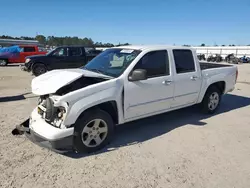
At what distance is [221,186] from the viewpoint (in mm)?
3086

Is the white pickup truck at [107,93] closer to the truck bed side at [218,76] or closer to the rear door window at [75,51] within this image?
the truck bed side at [218,76]

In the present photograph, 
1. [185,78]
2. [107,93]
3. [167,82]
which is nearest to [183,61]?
[185,78]

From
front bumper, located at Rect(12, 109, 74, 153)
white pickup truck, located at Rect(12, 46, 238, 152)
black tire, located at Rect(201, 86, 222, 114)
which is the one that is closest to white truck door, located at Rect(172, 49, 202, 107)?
white pickup truck, located at Rect(12, 46, 238, 152)

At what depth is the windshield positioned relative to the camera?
441 cm

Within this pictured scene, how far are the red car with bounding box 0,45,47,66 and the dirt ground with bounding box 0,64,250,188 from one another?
17.5 m

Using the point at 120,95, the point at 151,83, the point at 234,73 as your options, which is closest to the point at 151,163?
the point at 120,95

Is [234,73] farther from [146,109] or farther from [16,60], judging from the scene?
[16,60]

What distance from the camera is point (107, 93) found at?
391cm

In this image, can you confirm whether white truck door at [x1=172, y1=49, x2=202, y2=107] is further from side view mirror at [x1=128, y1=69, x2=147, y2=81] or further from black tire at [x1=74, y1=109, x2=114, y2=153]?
black tire at [x1=74, y1=109, x2=114, y2=153]

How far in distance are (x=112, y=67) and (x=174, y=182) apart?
244 centimetres

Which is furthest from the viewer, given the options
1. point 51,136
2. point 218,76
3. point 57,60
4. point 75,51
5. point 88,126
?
point 75,51

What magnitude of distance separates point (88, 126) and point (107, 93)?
0.64 meters

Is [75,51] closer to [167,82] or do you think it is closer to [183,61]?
[183,61]

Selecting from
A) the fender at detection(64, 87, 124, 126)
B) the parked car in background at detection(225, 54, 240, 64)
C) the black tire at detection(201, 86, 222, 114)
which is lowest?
the parked car in background at detection(225, 54, 240, 64)
